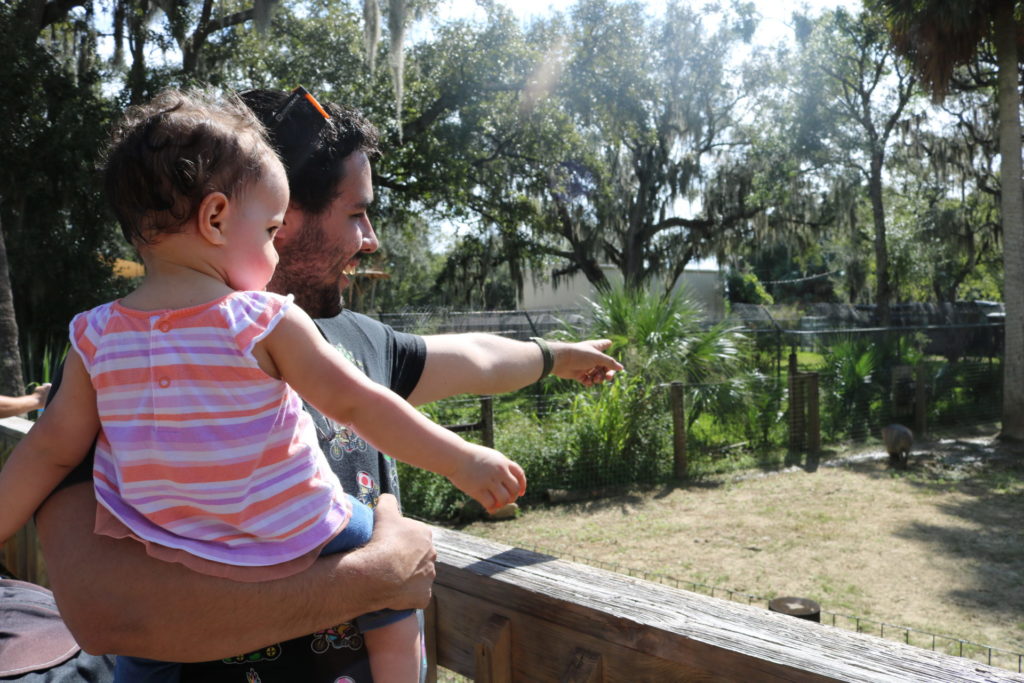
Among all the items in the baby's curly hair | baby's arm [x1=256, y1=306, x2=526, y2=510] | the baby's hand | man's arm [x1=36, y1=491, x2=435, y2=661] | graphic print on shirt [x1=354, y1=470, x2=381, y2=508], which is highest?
the baby's curly hair

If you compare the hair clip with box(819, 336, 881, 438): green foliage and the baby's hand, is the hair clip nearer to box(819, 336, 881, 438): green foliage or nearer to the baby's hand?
the baby's hand

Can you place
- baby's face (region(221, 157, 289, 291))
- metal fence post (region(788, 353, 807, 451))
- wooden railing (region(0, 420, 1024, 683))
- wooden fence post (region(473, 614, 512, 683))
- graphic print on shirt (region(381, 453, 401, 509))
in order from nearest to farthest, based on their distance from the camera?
wooden railing (region(0, 420, 1024, 683)) → baby's face (region(221, 157, 289, 291)) → wooden fence post (region(473, 614, 512, 683)) → graphic print on shirt (region(381, 453, 401, 509)) → metal fence post (region(788, 353, 807, 451))

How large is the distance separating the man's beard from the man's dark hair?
0.16 feet

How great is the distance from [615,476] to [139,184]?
8.27 m

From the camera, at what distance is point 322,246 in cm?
150

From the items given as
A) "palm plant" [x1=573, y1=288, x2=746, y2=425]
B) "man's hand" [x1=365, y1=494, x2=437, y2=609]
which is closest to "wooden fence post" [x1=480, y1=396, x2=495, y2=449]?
Answer: "palm plant" [x1=573, y1=288, x2=746, y2=425]

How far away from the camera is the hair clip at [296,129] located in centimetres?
146

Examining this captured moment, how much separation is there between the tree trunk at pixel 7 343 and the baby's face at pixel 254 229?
5.89 m

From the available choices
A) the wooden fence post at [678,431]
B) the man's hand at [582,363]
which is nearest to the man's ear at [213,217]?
the man's hand at [582,363]

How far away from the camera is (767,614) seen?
3.92 ft

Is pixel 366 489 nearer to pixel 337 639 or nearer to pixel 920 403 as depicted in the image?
pixel 337 639

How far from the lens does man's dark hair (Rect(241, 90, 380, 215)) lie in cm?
146

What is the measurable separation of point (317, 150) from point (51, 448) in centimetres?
68

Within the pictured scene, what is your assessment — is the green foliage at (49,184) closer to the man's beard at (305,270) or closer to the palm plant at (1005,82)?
the man's beard at (305,270)
